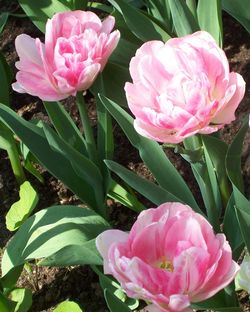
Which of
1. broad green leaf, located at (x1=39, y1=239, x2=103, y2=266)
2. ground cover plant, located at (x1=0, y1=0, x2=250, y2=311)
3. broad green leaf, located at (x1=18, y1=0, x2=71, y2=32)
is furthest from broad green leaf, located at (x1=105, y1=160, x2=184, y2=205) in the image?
broad green leaf, located at (x1=18, y1=0, x2=71, y2=32)

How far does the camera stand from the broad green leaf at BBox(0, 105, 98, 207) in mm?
1312

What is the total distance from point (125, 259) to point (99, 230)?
0.43 meters

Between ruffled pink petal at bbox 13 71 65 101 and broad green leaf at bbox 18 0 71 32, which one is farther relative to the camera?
broad green leaf at bbox 18 0 71 32

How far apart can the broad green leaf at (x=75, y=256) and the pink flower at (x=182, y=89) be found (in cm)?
27

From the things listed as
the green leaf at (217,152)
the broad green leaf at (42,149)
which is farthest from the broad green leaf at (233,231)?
the broad green leaf at (42,149)

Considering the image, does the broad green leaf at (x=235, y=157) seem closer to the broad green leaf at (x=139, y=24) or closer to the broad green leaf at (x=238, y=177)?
the broad green leaf at (x=238, y=177)

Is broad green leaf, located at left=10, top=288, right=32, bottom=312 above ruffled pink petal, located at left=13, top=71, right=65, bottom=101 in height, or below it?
below

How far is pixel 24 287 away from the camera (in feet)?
5.11

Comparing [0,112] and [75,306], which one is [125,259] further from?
[0,112]

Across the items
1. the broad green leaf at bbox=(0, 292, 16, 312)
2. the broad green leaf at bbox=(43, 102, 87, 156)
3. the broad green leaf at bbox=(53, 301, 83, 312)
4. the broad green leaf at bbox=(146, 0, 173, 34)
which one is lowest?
the broad green leaf at bbox=(0, 292, 16, 312)

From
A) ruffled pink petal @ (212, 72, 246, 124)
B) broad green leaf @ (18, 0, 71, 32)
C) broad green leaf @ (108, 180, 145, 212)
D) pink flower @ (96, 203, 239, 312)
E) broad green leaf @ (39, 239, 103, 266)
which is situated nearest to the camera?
pink flower @ (96, 203, 239, 312)

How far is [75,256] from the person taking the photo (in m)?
1.11

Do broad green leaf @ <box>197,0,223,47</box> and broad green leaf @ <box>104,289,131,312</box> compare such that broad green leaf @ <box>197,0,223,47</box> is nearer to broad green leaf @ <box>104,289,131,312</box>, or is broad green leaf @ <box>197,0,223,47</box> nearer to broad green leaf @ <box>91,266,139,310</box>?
broad green leaf @ <box>91,266,139,310</box>

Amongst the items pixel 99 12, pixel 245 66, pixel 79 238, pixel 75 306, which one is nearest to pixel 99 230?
pixel 79 238
